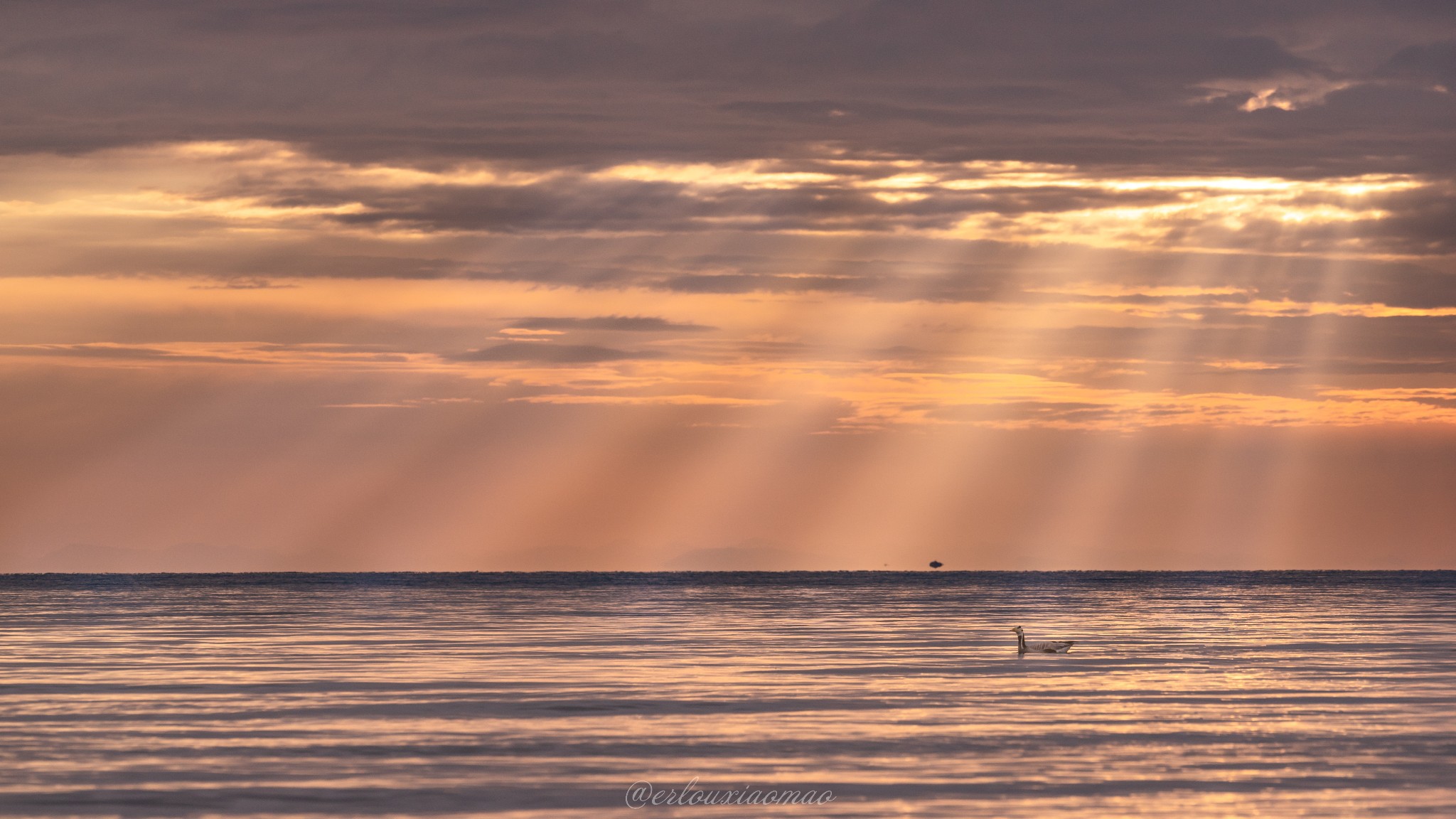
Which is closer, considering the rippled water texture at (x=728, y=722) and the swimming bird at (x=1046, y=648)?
the rippled water texture at (x=728, y=722)

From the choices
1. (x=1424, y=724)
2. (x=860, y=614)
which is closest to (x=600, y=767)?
(x=1424, y=724)

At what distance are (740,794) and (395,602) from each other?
96.1 m

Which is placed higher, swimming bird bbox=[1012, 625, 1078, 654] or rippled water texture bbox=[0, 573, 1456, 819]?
rippled water texture bbox=[0, 573, 1456, 819]

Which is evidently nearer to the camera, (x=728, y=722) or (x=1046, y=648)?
(x=728, y=722)

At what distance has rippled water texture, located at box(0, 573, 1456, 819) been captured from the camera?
25578 millimetres

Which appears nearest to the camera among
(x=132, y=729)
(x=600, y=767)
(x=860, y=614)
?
(x=600, y=767)

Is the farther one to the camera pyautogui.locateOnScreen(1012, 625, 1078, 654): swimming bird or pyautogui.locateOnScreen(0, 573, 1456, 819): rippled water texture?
pyautogui.locateOnScreen(1012, 625, 1078, 654): swimming bird

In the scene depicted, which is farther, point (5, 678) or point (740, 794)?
point (5, 678)

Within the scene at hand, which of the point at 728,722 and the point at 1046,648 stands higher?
the point at 728,722

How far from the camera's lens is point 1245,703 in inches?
1517

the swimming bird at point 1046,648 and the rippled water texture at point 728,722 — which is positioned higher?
the rippled water texture at point 728,722

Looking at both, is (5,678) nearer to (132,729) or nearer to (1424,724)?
(132,729)

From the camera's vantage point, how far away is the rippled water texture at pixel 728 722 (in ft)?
83.9

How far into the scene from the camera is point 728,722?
34.1 meters
